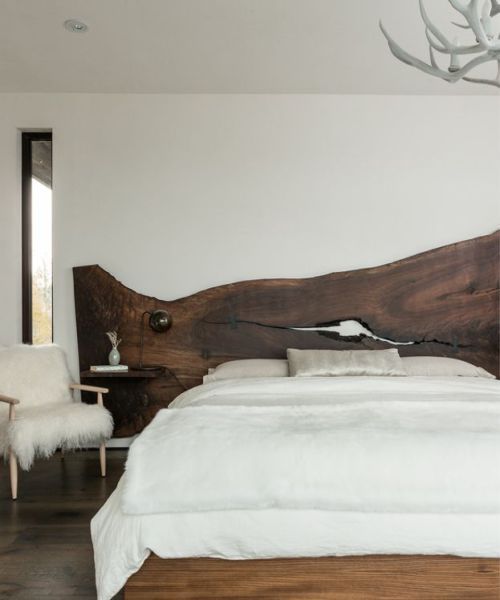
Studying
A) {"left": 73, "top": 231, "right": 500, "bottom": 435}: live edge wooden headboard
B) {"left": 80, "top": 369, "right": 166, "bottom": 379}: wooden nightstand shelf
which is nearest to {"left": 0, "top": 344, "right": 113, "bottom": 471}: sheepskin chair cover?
{"left": 80, "top": 369, "right": 166, "bottom": 379}: wooden nightstand shelf

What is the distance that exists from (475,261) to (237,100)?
2130mm

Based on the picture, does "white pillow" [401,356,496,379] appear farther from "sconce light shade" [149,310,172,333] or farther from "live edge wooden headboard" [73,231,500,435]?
"sconce light shade" [149,310,172,333]

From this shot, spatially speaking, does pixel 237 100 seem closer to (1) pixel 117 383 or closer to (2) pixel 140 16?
(2) pixel 140 16

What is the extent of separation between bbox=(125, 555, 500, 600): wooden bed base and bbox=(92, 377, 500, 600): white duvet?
49 millimetres

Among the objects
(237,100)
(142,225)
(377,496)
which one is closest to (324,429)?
(377,496)

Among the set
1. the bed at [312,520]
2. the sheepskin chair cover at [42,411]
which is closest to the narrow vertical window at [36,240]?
the sheepskin chair cover at [42,411]

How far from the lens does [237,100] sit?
12.5 ft

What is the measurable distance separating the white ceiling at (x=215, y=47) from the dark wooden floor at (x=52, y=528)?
8.71ft

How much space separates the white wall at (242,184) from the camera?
378cm

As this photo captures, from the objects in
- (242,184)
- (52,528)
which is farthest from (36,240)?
(52,528)

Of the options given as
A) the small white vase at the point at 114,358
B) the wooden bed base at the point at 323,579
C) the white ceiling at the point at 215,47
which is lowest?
the wooden bed base at the point at 323,579

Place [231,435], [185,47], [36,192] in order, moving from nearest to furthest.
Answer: [231,435] < [185,47] < [36,192]

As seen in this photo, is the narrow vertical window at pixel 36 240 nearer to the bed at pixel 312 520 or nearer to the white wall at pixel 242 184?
the white wall at pixel 242 184

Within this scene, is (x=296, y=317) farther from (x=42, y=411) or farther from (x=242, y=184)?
(x=42, y=411)
